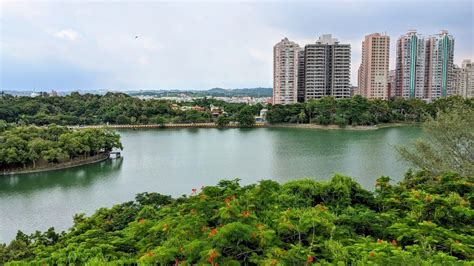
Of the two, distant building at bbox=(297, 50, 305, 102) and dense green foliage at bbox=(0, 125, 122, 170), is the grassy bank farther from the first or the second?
dense green foliage at bbox=(0, 125, 122, 170)

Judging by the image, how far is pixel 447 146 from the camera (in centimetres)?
938

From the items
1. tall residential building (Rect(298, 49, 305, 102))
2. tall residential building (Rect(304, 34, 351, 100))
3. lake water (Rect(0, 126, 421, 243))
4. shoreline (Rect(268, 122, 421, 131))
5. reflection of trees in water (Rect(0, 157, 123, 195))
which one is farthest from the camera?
tall residential building (Rect(298, 49, 305, 102))

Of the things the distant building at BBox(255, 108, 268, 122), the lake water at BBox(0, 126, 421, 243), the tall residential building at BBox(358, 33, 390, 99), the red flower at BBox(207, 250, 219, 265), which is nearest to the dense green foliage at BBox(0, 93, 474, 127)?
Answer: the distant building at BBox(255, 108, 268, 122)

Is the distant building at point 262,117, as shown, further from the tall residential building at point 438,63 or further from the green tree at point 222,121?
the tall residential building at point 438,63

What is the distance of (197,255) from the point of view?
3.53 metres

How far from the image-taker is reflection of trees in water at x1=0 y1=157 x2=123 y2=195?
1402 cm

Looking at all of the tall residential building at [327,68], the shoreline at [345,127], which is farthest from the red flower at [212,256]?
the tall residential building at [327,68]

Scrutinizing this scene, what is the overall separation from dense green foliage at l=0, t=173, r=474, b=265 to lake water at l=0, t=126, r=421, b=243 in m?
5.49

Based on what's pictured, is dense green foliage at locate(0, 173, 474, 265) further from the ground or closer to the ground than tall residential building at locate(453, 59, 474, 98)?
closer to the ground

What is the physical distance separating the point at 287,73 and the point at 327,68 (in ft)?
14.0

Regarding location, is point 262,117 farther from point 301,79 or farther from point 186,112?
point 301,79

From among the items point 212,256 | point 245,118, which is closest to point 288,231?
point 212,256

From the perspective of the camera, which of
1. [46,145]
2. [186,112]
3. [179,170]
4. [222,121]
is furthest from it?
[186,112]

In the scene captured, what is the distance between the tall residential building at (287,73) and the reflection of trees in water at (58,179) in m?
28.9
